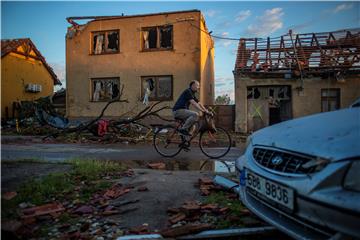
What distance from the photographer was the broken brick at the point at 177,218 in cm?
296

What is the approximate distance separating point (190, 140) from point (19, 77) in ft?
77.0

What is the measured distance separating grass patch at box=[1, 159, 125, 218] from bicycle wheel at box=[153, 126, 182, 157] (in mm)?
2589

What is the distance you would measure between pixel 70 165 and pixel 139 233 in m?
3.07

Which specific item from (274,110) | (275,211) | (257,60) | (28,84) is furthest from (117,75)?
(275,211)

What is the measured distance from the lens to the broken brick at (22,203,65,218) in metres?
3.11

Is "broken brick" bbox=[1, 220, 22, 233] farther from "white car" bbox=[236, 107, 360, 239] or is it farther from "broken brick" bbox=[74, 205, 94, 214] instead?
"white car" bbox=[236, 107, 360, 239]

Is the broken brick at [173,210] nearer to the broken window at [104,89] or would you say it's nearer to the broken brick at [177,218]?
the broken brick at [177,218]

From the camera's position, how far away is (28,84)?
25891mm

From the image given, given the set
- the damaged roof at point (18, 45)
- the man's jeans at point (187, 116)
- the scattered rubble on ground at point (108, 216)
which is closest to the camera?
the scattered rubble on ground at point (108, 216)

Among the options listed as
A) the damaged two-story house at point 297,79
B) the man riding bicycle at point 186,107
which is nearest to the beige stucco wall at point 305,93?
the damaged two-story house at point 297,79

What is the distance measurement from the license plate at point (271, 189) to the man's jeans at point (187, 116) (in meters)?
4.52

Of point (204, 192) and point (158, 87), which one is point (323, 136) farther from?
point (158, 87)

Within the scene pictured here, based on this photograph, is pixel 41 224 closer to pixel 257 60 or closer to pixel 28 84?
pixel 257 60

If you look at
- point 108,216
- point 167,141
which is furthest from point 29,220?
point 167,141
